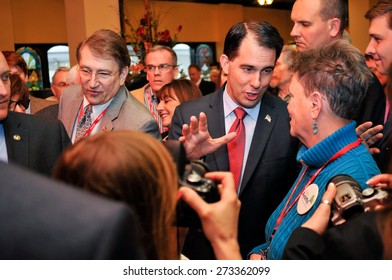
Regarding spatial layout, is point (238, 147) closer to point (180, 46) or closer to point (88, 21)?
point (88, 21)

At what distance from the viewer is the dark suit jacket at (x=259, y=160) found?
2.42m

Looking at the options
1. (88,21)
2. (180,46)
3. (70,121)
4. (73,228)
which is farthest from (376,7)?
(180,46)

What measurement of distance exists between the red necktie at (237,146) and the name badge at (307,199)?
612 mm

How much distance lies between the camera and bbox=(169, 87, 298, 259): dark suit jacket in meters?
2.42

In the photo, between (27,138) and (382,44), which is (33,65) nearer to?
(27,138)

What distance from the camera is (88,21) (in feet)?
21.3

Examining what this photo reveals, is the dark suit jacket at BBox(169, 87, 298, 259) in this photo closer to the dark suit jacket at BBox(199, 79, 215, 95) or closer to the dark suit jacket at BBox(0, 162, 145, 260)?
the dark suit jacket at BBox(0, 162, 145, 260)

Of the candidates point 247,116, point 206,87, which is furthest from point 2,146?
point 206,87

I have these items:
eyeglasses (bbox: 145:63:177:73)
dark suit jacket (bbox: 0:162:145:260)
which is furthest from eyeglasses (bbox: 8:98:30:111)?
dark suit jacket (bbox: 0:162:145:260)

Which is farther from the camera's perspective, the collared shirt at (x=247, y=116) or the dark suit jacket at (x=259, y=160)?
the collared shirt at (x=247, y=116)

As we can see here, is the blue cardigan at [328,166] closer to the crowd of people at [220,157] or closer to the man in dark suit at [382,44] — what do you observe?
the crowd of people at [220,157]

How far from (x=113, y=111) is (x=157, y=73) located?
1698 millimetres

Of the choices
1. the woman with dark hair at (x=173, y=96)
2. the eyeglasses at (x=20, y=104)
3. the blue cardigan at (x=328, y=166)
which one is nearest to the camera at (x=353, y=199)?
the blue cardigan at (x=328, y=166)
